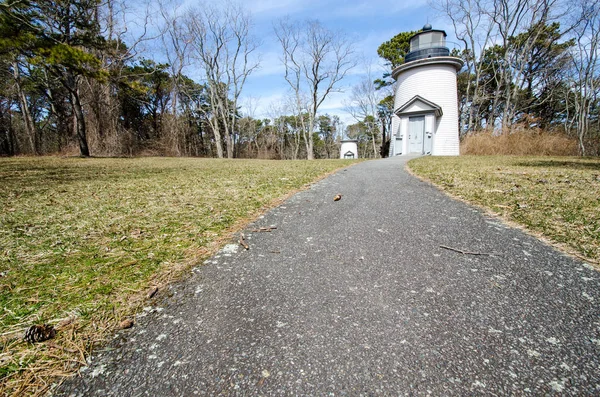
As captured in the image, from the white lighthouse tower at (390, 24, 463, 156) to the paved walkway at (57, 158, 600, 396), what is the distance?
55.3ft

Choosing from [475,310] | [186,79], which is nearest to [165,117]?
[186,79]

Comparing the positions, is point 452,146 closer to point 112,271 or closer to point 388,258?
point 388,258

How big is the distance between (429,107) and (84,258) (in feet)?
62.8

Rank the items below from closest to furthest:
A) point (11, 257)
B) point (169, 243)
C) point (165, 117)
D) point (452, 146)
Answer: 1. point (11, 257)
2. point (169, 243)
3. point (452, 146)
4. point (165, 117)

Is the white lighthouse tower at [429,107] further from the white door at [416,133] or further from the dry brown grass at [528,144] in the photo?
the dry brown grass at [528,144]

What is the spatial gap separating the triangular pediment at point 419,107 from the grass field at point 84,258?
54.8 ft

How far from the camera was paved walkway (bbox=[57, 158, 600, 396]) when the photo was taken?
0.91 metres

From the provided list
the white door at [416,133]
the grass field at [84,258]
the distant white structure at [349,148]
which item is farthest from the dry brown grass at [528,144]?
the distant white structure at [349,148]

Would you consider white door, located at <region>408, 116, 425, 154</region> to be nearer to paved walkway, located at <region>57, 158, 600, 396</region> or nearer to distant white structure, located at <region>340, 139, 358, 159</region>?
distant white structure, located at <region>340, 139, 358, 159</region>

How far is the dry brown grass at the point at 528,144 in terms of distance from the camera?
13.3 metres

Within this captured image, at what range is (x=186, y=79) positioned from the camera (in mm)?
28938

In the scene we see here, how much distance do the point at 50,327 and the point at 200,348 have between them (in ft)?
2.22

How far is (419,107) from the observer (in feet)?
55.3

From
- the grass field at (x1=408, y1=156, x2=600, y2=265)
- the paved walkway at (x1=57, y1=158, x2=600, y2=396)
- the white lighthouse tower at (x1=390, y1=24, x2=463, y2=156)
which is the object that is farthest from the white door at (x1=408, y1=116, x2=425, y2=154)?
the paved walkway at (x1=57, y1=158, x2=600, y2=396)
